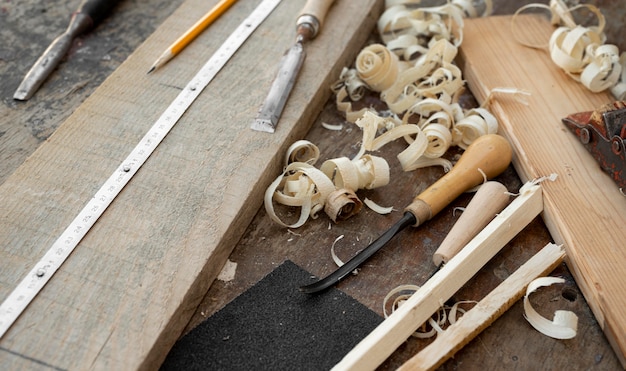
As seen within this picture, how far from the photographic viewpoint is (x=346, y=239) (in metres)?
1.65

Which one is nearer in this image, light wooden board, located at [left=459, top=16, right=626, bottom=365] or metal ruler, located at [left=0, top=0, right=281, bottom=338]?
metal ruler, located at [left=0, top=0, right=281, bottom=338]

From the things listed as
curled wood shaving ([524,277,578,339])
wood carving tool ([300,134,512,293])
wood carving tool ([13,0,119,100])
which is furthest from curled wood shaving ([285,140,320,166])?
wood carving tool ([13,0,119,100])

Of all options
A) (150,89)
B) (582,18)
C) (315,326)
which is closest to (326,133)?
(150,89)

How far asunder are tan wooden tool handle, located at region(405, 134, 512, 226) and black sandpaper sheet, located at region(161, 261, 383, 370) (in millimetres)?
303

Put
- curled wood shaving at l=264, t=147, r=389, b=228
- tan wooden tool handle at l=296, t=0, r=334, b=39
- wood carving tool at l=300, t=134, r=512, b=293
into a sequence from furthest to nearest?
tan wooden tool handle at l=296, t=0, r=334, b=39
curled wood shaving at l=264, t=147, r=389, b=228
wood carving tool at l=300, t=134, r=512, b=293

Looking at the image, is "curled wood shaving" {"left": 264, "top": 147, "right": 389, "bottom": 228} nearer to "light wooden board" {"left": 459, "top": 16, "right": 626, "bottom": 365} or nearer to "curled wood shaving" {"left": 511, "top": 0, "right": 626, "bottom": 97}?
"light wooden board" {"left": 459, "top": 16, "right": 626, "bottom": 365}

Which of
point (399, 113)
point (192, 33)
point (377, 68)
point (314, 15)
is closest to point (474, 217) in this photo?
point (399, 113)

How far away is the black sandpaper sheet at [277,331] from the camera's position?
140 centimetres

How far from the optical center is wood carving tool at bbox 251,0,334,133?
5.98 feet

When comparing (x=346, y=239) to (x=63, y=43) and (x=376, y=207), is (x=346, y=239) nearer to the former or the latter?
(x=376, y=207)

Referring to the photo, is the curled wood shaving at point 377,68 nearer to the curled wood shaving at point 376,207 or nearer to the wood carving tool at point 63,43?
the curled wood shaving at point 376,207

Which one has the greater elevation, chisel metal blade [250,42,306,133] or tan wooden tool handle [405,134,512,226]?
chisel metal blade [250,42,306,133]

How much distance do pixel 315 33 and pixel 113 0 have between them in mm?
708

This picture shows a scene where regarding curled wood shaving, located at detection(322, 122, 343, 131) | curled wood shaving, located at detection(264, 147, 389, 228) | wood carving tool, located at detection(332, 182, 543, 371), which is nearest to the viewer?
wood carving tool, located at detection(332, 182, 543, 371)
